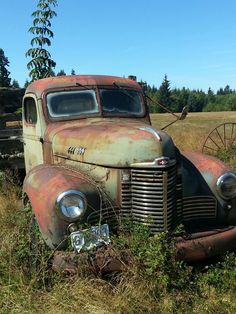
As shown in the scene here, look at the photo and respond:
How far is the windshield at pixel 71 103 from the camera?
19.6 ft

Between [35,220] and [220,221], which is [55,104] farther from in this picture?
[220,221]

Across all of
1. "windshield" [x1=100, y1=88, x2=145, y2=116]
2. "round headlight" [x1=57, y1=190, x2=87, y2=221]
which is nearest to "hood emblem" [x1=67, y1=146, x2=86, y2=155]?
"round headlight" [x1=57, y1=190, x2=87, y2=221]

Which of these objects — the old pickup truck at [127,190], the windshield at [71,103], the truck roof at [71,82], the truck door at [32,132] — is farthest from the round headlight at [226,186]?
the truck door at [32,132]

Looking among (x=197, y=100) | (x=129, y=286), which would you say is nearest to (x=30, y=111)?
(x=129, y=286)

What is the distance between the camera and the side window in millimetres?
6359

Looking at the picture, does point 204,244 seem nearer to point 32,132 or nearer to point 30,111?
point 32,132

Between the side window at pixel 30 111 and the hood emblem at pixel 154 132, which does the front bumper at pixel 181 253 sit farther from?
the side window at pixel 30 111

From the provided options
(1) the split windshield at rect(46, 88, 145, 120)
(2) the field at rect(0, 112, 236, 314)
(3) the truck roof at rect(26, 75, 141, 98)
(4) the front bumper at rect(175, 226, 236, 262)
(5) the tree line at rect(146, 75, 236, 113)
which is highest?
(3) the truck roof at rect(26, 75, 141, 98)

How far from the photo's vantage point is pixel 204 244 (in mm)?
4445

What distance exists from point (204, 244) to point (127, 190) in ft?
2.86

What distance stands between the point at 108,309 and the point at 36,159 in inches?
120

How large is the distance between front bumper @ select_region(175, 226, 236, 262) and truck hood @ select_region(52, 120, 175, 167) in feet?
2.59

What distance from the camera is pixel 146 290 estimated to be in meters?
3.94

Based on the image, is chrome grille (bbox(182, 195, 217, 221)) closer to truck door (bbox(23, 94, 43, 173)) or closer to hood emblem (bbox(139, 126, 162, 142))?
hood emblem (bbox(139, 126, 162, 142))
